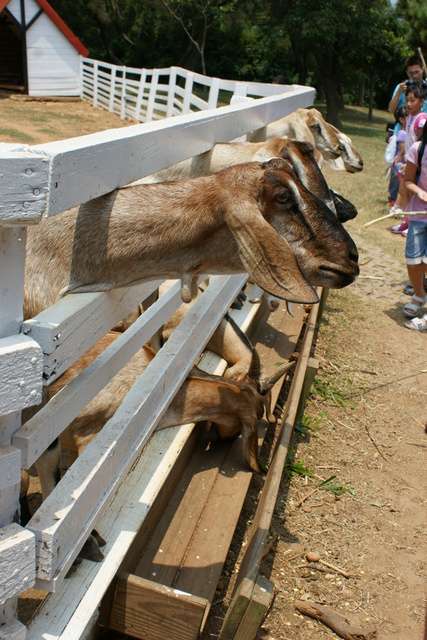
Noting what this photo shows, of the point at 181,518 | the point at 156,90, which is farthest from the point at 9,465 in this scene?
the point at 156,90

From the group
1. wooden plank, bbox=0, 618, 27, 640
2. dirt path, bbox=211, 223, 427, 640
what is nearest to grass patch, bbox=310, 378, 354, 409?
dirt path, bbox=211, 223, 427, 640

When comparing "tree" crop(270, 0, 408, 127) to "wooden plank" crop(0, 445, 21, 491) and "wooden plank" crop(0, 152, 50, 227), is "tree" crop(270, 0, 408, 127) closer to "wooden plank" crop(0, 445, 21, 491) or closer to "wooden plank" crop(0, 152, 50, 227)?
"wooden plank" crop(0, 152, 50, 227)

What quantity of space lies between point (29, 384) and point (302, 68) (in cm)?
3715

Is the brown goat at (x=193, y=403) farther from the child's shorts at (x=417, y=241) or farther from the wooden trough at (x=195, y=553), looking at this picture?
the child's shorts at (x=417, y=241)

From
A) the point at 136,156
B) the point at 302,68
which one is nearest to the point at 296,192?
the point at 136,156

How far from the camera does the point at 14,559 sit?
1.86 metres

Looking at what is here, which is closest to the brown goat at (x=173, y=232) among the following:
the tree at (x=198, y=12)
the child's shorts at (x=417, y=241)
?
the child's shorts at (x=417, y=241)

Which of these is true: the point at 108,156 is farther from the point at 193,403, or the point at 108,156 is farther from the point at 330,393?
the point at 330,393

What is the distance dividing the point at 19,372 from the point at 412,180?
640 cm

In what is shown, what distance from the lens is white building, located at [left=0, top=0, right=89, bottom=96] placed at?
22.3 m

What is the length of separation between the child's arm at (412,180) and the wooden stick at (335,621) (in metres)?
4.96

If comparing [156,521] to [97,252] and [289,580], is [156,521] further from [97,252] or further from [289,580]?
[97,252]

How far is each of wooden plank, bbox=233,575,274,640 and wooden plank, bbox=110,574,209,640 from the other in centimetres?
17

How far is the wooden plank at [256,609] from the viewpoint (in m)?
2.38
